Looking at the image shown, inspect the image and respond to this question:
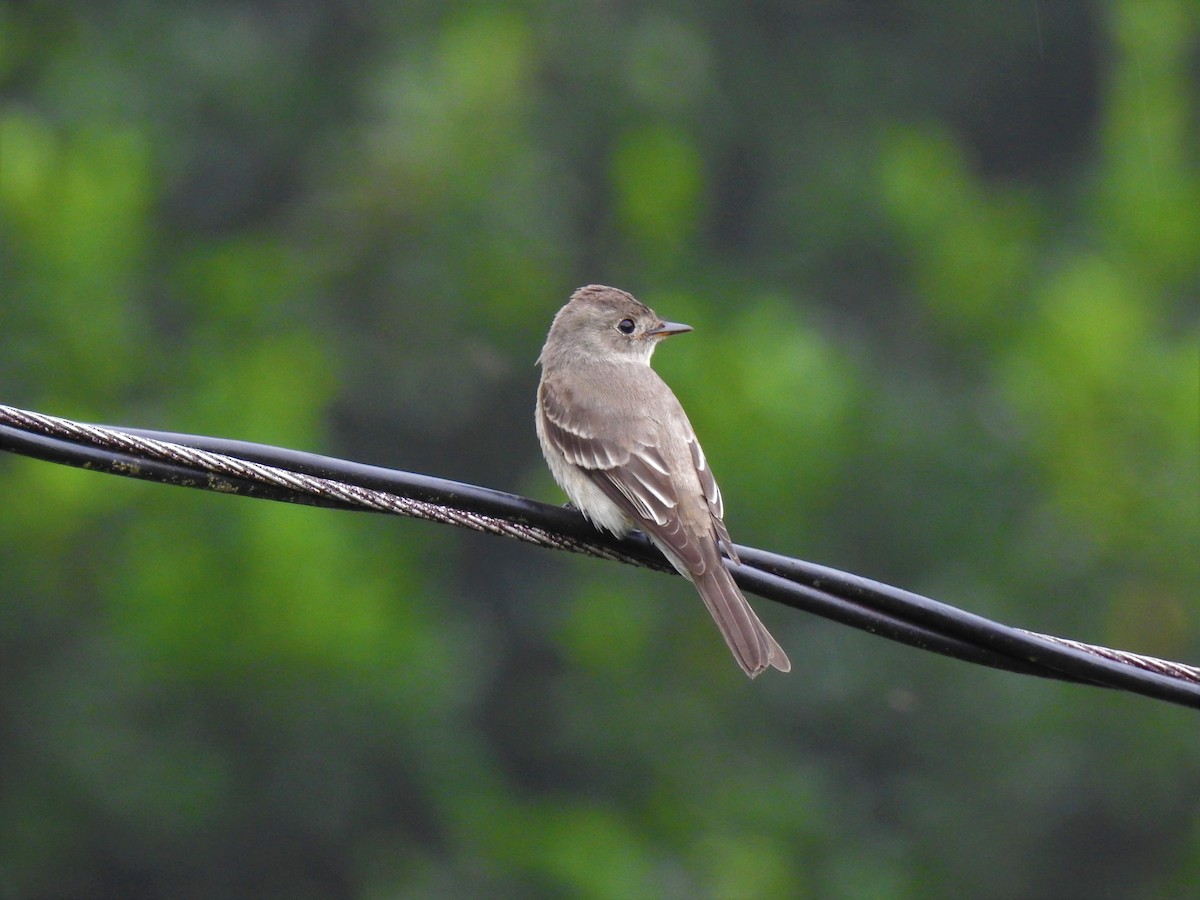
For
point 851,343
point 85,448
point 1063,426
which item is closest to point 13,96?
point 851,343

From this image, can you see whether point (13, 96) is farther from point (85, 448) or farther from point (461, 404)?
point (85, 448)

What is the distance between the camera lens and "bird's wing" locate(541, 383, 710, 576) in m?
5.21

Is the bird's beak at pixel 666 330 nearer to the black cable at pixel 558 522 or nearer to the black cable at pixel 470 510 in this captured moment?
the black cable at pixel 558 522

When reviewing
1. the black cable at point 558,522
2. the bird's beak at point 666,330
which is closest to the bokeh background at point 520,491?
the bird's beak at point 666,330

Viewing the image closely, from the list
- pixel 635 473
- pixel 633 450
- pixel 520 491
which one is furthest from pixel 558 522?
pixel 520 491

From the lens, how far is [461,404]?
1445 cm

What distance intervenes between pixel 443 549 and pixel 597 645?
3444 millimetres

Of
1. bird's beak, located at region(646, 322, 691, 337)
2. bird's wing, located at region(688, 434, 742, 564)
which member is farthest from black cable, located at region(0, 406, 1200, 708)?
bird's beak, located at region(646, 322, 691, 337)

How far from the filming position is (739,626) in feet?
16.3

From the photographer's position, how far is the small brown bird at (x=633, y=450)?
5.10 meters

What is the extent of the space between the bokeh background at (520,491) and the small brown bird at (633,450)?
4.11 m

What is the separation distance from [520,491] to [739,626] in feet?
29.1

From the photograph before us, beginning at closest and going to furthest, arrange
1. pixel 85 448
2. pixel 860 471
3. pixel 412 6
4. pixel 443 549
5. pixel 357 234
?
1. pixel 85 448
2. pixel 860 471
3. pixel 357 234
4. pixel 443 549
5. pixel 412 6

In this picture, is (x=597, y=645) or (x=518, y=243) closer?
(x=597, y=645)
